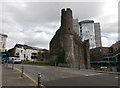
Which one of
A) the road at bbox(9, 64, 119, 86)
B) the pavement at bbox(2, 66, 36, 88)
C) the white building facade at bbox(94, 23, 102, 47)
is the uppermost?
the white building facade at bbox(94, 23, 102, 47)

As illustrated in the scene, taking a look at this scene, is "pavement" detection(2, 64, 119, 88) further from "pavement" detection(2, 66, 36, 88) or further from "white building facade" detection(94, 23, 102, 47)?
"white building facade" detection(94, 23, 102, 47)

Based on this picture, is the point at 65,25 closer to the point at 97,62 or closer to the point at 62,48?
the point at 62,48

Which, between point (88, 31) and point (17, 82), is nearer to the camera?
point (17, 82)

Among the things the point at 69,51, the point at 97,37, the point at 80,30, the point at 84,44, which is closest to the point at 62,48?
the point at 69,51

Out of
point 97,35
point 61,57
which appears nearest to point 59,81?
point 61,57

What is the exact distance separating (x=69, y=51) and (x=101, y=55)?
43.4m

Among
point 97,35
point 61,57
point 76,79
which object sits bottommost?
point 76,79

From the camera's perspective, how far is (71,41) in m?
42.7

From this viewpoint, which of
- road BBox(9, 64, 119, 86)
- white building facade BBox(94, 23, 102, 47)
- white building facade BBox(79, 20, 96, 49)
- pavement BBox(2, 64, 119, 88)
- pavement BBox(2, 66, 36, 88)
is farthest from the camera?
white building facade BBox(94, 23, 102, 47)

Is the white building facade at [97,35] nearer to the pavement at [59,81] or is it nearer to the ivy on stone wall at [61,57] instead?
the ivy on stone wall at [61,57]

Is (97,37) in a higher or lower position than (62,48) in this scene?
higher

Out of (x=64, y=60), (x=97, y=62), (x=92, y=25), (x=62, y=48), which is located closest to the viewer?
(x=64, y=60)

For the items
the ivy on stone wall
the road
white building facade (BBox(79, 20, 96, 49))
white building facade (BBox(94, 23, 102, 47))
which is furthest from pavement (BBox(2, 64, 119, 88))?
white building facade (BBox(94, 23, 102, 47))

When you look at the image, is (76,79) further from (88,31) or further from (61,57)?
(88,31)
